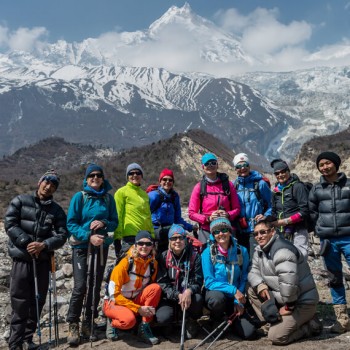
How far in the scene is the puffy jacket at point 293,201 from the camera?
23.7ft

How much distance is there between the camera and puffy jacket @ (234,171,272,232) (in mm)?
7438

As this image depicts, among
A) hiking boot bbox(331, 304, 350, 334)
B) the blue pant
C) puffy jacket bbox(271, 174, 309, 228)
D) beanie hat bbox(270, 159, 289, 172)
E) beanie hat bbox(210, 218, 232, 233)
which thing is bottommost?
hiking boot bbox(331, 304, 350, 334)

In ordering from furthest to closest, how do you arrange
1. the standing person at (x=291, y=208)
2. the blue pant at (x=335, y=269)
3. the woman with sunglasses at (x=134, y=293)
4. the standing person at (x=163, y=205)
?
1. the standing person at (x=163, y=205)
2. the standing person at (x=291, y=208)
3. the blue pant at (x=335, y=269)
4. the woman with sunglasses at (x=134, y=293)

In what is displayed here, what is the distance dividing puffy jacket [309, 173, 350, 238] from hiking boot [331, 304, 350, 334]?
3.75 feet

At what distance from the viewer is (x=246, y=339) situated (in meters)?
6.34

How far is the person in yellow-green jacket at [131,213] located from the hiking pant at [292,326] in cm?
261

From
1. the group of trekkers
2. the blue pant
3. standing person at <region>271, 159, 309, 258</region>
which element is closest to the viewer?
the group of trekkers

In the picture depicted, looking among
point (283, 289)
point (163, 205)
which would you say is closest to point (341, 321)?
point (283, 289)

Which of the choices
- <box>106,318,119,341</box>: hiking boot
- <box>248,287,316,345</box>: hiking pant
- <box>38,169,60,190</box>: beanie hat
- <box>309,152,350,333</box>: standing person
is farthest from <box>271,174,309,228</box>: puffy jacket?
<box>38,169,60,190</box>: beanie hat

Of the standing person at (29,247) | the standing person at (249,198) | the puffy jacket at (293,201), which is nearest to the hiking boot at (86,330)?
the standing person at (29,247)

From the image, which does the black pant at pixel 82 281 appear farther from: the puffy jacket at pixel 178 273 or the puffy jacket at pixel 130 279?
the puffy jacket at pixel 178 273

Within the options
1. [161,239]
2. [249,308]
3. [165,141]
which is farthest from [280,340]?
[165,141]

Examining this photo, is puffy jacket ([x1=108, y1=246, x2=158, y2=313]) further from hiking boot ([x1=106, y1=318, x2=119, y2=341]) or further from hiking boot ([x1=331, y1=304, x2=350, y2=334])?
hiking boot ([x1=331, y1=304, x2=350, y2=334])

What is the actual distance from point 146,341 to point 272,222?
270cm
